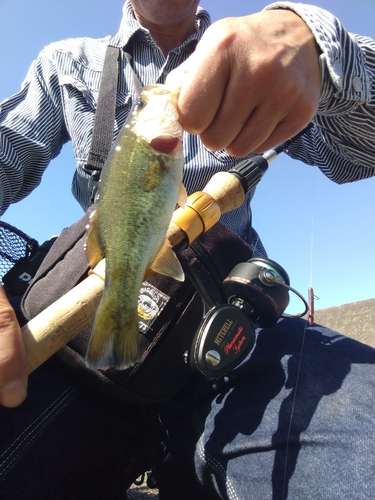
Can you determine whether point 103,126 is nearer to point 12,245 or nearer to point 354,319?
point 12,245

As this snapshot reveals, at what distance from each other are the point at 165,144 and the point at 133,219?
0.86 feet

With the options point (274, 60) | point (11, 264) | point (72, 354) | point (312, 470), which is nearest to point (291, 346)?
point (312, 470)

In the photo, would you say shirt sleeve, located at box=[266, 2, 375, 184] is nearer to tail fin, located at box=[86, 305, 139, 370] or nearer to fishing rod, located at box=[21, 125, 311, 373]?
fishing rod, located at box=[21, 125, 311, 373]

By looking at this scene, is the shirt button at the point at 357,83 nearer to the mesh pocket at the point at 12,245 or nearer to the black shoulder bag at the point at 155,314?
the black shoulder bag at the point at 155,314

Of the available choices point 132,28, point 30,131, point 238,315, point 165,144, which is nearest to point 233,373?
point 238,315

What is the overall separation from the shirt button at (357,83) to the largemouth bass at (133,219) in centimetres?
71

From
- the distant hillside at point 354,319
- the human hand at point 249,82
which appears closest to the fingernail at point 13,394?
the human hand at point 249,82

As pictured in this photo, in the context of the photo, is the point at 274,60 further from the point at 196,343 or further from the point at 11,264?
the point at 11,264

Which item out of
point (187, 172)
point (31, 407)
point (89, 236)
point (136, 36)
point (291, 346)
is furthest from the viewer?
point (136, 36)

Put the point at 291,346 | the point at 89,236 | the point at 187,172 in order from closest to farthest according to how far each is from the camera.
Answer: the point at 89,236
the point at 291,346
the point at 187,172

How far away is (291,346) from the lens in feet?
5.34

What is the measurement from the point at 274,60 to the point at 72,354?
127 cm

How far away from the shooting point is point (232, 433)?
139 cm

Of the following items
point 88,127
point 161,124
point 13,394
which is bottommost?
point 13,394
